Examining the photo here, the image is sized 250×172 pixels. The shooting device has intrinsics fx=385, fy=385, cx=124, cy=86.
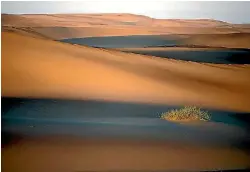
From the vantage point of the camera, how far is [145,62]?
1938 millimetres

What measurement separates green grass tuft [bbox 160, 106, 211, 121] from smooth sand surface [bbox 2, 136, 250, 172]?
136 millimetres

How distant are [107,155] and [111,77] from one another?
1.27 feet

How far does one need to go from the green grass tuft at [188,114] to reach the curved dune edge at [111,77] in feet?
0.12

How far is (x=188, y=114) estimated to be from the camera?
1.93 meters

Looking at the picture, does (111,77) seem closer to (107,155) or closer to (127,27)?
(127,27)

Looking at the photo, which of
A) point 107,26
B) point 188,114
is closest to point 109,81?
point 107,26

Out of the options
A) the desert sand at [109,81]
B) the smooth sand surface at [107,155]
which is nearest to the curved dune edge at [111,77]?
the desert sand at [109,81]

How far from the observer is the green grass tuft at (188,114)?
1.92 meters

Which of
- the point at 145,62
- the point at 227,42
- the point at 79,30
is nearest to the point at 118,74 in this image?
the point at 145,62

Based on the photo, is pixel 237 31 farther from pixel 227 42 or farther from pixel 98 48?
pixel 98 48

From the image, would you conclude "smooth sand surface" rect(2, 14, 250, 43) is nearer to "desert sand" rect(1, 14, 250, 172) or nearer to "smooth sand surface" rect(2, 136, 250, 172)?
"desert sand" rect(1, 14, 250, 172)

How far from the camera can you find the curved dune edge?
1.90 metres

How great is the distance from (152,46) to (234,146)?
655 mm

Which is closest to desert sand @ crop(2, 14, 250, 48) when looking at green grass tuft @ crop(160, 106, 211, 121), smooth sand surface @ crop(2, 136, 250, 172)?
green grass tuft @ crop(160, 106, 211, 121)
